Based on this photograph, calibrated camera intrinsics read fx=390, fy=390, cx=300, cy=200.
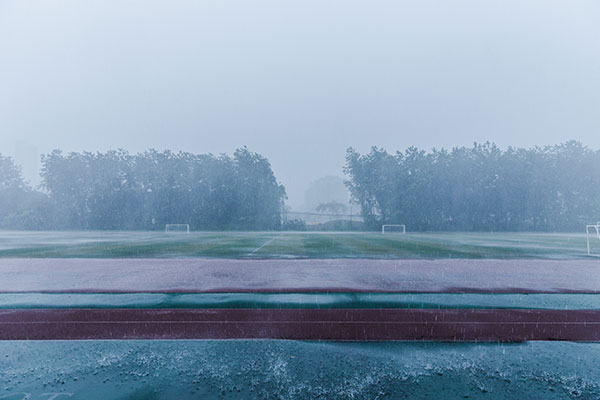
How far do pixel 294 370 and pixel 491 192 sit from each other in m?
44.6

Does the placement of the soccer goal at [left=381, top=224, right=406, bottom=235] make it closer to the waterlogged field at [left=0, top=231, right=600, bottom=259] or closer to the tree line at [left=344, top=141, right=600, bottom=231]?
the tree line at [left=344, top=141, right=600, bottom=231]

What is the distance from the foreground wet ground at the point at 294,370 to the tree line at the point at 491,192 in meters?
40.1

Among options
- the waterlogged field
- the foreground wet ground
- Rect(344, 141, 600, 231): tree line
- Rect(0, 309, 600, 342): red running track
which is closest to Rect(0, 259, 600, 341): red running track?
Rect(0, 309, 600, 342): red running track

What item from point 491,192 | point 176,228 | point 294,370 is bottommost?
point 294,370

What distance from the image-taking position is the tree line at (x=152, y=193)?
149 ft

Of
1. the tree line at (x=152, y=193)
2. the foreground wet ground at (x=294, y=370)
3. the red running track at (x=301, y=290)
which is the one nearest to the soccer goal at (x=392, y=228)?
the tree line at (x=152, y=193)

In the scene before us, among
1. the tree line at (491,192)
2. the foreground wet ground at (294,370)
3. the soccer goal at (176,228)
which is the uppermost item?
the tree line at (491,192)

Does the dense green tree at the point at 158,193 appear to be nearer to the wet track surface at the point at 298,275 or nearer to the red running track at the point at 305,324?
the wet track surface at the point at 298,275

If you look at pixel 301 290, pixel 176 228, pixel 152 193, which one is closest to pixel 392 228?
pixel 176 228

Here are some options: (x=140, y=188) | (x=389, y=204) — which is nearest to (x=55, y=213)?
(x=140, y=188)

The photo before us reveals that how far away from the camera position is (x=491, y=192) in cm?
4344

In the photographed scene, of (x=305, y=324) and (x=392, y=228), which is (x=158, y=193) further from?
(x=305, y=324)

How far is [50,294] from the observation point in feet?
27.2

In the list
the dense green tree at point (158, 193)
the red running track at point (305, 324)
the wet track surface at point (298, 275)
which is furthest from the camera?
the dense green tree at point (158, 193)
